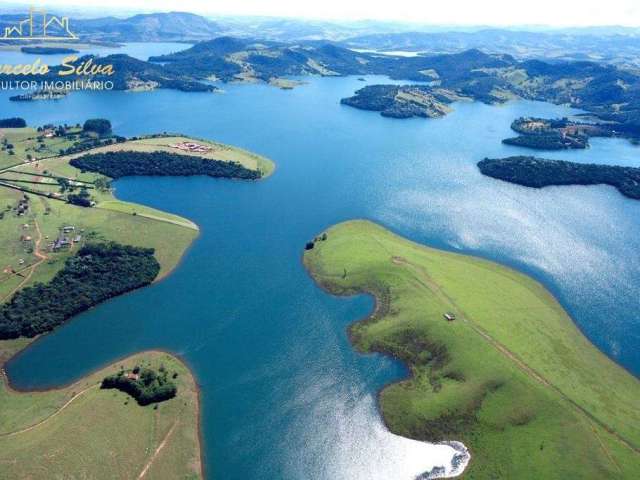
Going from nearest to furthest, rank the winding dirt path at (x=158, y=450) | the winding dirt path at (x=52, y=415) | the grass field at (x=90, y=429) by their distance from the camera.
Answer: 1. the grass field at (x=90, y=429)
2. the winding dirt path at (x=158, y=450)
3. the winding dirt path at (x=52, y=415)

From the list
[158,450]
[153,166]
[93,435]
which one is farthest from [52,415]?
[153,166]

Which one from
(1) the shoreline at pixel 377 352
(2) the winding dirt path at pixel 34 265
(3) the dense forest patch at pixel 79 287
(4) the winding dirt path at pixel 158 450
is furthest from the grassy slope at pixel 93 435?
(1) the shoreline at pixel 377 352

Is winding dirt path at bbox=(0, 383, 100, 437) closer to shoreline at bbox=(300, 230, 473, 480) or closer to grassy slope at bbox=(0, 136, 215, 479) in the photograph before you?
grassy slope at bbox=(0, 136, 215, 479)

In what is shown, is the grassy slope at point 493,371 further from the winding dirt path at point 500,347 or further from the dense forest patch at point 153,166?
the dense forest patch at point 153,166

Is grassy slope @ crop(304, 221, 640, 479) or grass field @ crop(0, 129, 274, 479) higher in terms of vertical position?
grassy slope @ crop(304, 221, 640, 479)

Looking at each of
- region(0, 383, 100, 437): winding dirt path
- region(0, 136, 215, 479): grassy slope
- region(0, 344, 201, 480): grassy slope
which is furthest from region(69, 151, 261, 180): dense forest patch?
region(0, 383, 100, 437): winding dirt path

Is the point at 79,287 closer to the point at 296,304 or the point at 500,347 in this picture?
the point at 296,304
